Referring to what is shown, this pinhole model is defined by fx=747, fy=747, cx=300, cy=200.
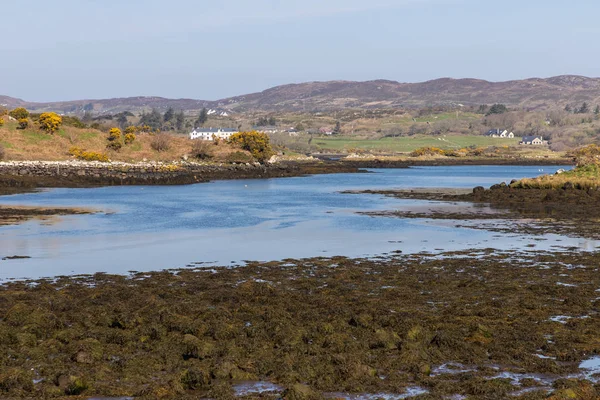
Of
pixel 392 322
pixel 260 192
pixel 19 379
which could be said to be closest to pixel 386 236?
pixel 392 322

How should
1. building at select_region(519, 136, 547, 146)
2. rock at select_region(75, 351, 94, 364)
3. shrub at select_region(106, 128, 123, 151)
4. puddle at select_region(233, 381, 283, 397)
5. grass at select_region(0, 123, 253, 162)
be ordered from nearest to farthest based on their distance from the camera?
puddle at select_region(233, 381, 283, 397), rock at select_region(75, 351, 94, 364), grass at select_region(0, 123, 253, 162), shrub at select_region(106, 128, 123, 151), building at select_region(519, 136, 547, 146)

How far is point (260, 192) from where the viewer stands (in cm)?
5281

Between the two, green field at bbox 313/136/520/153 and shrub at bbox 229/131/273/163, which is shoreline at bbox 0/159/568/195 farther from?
green field at bbox 313/136/520/153

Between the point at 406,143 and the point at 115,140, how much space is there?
8959 centimetres

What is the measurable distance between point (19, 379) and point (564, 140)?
161 meters

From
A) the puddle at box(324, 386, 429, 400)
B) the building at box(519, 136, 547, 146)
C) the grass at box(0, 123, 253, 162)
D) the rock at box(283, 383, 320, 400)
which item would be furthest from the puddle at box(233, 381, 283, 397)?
the building at box(519, 136, 547, 146)

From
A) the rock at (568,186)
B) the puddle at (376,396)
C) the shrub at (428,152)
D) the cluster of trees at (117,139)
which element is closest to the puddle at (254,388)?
the puddle at (376,396)

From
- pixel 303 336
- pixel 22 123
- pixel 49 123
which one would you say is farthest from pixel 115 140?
pixel 303 336

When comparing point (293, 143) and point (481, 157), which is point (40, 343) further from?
point (293, 143)

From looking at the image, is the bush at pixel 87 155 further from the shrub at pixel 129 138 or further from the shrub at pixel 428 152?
the shrub at pixel 428 152

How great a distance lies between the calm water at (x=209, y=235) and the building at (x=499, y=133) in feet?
463

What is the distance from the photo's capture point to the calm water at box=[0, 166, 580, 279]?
20609mm

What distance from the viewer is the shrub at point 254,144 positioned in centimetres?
8831

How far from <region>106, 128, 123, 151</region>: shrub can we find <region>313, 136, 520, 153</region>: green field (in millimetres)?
72960
